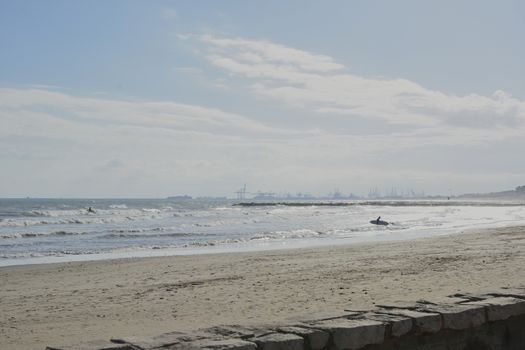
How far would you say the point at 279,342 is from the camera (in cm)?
445

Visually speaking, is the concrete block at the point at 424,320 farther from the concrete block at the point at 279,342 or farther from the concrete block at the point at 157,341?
the concrete block at the point at 157,341

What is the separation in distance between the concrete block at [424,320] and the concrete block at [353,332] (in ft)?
1.24

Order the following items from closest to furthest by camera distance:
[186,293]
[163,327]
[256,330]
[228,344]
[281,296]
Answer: [228,344] → [256,330] → [163,327] → [281,296] → [186,293]

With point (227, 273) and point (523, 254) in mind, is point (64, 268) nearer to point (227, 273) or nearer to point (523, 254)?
point (227, 273)

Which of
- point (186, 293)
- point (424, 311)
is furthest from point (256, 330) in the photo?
point (186, 293)

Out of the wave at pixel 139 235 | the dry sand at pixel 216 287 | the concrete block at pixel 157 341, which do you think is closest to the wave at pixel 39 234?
the wave at pixel 139 235

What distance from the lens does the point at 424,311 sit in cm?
539

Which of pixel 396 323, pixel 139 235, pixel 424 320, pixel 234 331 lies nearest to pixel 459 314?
pixel 424 320

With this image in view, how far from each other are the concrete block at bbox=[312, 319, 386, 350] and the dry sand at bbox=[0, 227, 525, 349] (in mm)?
423

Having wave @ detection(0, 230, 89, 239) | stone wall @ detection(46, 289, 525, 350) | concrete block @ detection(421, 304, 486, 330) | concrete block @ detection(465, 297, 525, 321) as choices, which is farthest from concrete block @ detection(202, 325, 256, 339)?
wave @ detection(0, 230, 89, 239)

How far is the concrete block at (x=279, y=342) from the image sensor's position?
4395 mm

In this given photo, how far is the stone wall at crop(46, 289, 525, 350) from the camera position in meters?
4.38

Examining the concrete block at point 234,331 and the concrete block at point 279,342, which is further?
the concrete block at point 234,331

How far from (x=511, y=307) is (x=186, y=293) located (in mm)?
6432
